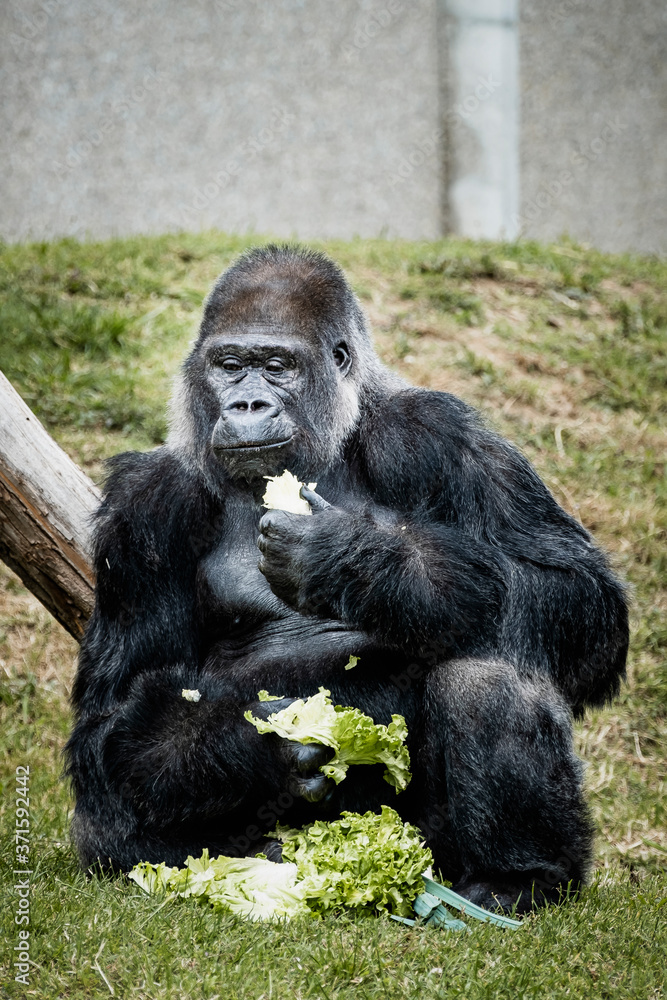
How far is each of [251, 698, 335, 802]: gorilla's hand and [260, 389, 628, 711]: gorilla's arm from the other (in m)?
0.43

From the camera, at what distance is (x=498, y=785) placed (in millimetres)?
4059

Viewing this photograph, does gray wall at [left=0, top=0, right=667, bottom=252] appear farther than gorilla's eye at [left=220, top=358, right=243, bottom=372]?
Yes

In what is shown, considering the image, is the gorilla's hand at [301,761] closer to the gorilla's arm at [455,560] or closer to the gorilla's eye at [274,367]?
the gorilla's arm at [455,560]

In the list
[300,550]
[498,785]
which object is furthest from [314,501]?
[498,785]

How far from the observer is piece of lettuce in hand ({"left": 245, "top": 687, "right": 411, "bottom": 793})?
4090 mm

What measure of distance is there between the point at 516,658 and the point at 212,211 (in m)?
8.96

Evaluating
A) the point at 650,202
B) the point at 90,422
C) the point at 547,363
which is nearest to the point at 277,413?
the point at 90,422

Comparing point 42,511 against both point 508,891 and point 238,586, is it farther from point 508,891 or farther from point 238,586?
point 508,891

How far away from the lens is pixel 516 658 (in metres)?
4.28

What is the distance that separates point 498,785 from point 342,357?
6.20 feet

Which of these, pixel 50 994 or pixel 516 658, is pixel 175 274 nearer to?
pixel 516 658

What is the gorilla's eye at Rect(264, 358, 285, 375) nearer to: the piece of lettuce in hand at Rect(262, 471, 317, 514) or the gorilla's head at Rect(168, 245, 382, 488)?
the gorilla's head at Rect(168, 245, 382, 488)

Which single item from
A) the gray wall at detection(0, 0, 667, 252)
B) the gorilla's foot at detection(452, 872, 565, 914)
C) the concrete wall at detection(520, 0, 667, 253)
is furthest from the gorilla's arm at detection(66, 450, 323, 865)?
the concrete wall at detection(520, 0, 667, 253)

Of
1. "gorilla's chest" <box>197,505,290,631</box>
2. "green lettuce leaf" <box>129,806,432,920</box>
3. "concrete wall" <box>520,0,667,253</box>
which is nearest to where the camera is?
"green lettuce leaf" <box>129,806,432,920</box>
